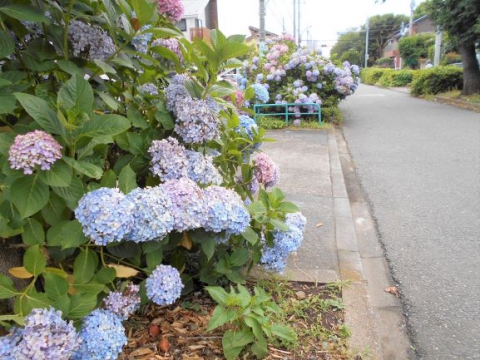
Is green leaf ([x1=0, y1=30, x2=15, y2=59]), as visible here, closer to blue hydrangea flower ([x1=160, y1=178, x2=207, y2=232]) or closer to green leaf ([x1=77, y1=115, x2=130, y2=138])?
green leaf ([x1=77, y1=115, x2=130, y2=138])

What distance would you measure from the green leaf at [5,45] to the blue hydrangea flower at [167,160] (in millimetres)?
687

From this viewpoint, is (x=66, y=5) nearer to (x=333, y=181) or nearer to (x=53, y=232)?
(x=53, y=232)

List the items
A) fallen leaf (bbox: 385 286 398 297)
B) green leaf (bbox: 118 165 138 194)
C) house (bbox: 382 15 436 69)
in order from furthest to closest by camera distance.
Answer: house (bbox: 382 15 436 69), fallen leaf (bbox: 385 286 398 297), green leaf (bbox: 118 165 138 194)

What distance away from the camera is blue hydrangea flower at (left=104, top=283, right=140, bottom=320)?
1.74 meters

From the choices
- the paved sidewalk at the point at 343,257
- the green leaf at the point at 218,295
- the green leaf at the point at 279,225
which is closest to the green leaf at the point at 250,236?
the green leaf at the point at 279,225

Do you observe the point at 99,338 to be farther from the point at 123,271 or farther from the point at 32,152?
the point at 32,152

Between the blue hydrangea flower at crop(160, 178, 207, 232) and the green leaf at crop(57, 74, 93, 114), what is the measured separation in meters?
0.46

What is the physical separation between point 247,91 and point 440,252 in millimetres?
2255

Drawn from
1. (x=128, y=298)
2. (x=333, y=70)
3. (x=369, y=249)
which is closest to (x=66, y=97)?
(x=128, y=298)

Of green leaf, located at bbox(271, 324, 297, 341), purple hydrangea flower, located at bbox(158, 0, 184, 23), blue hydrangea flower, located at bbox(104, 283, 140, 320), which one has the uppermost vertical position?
purple hydrangea flower, located at bbox(158, 0, 184, 23)

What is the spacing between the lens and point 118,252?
1.79 m

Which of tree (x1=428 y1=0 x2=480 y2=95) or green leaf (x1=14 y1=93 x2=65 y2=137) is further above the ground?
tree (x1=428 y1=0 x2=480 y2=95)

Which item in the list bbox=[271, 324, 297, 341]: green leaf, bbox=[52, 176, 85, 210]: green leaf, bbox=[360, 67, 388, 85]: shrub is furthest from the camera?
bbox=[360, 67, 388, 85]: shrub

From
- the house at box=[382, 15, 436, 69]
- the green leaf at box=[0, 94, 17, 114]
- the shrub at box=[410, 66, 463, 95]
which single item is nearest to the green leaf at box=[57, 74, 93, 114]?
the green leaf at box=[0, 94, 17, 114]
